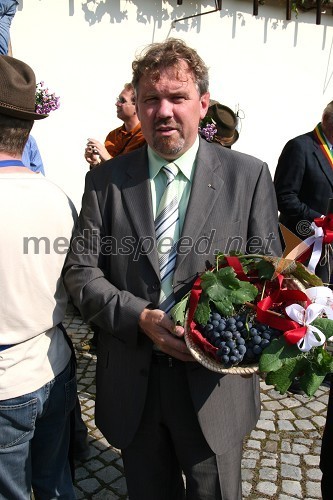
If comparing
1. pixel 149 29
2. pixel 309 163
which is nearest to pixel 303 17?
pixel 149 29

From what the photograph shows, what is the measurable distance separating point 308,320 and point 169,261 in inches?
24.9

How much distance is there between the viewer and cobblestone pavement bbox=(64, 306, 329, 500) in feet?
9.39

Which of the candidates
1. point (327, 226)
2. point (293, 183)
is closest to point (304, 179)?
point (293, 183)

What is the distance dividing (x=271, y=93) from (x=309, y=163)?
13.3 ft

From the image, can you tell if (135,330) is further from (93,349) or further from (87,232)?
(93,349)

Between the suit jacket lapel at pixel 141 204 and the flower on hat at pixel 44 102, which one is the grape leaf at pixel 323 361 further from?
the flower on hat at pixel 44 102

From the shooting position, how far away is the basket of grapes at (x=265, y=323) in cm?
149

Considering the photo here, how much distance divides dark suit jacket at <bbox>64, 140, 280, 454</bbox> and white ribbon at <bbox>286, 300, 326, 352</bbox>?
456 millimetres

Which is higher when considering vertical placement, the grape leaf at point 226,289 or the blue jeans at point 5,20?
the blue jeans at point 5,20

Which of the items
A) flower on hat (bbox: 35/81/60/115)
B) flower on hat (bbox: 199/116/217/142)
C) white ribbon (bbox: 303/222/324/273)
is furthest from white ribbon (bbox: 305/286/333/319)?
flower on hat (bbox: 35/81/60/115)

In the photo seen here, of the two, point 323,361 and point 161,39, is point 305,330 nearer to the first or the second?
point 323,361

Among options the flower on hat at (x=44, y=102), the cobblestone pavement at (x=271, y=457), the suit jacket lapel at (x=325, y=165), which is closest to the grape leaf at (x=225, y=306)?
the cobblestone pavement at (x=271, y=457)

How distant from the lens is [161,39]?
6.66 metres

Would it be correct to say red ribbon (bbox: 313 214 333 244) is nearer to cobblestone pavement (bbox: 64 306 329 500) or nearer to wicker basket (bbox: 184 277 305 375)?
wicker basket (bbox: 184 277 305 375)
